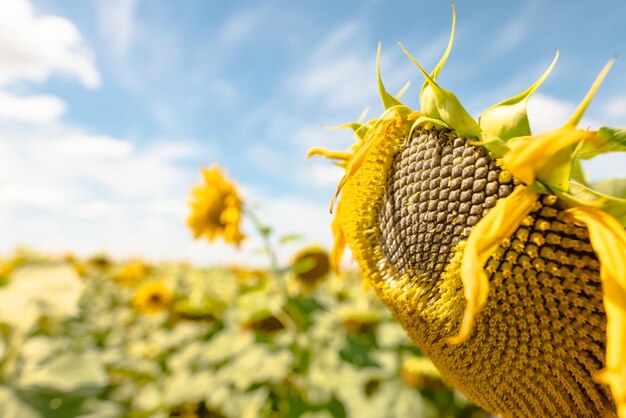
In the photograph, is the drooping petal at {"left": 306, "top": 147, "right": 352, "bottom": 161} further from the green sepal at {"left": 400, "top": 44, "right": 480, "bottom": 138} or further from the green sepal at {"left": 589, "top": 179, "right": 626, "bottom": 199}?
the green sepal at {"left": 589, "top": 179, "right": 626, "bottom": 199}

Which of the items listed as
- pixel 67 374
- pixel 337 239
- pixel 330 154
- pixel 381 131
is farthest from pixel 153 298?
pixel 381 131

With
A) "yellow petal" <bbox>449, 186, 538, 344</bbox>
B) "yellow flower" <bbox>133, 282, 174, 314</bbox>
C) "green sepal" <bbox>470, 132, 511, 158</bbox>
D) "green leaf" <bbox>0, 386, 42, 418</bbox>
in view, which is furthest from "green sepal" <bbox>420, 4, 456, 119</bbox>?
"yellow flower" <bbox>133, 282, 174, 314</bbox>

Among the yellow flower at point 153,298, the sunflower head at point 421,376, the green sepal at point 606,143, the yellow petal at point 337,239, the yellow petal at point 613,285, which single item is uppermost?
the yellow flower at point 153,298

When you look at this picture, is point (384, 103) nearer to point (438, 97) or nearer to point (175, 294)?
point (438, 97)

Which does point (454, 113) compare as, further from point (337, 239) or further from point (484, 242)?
point (337, 239)

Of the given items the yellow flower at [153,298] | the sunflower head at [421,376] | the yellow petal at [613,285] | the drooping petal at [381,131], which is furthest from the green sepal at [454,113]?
the yellow flower at [153,298]

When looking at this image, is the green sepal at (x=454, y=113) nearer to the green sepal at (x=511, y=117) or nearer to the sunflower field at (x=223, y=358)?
the green sepal at (x=511, y=117)
